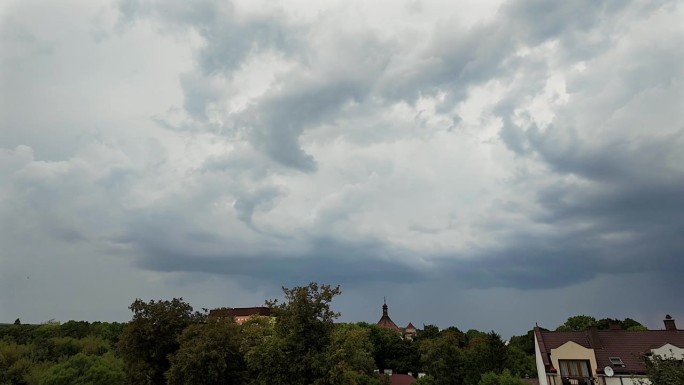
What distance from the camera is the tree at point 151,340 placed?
122 feet

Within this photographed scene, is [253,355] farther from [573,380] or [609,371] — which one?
[609,371]

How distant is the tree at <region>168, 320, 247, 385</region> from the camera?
105 ft

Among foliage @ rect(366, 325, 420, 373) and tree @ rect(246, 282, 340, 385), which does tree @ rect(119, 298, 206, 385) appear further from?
foliage @ rect(366, 325, 420, 373)

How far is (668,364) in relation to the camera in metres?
23.7

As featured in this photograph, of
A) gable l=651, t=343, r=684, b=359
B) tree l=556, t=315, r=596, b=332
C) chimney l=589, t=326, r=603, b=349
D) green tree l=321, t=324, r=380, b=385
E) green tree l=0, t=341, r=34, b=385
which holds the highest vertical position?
tree l=556, t=315, r=596, b=332

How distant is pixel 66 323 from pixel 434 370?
337 feet

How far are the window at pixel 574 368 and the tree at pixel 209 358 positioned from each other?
3044cm

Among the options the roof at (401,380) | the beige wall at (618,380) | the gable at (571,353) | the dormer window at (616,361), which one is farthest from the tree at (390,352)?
the beige wall at (618,380)

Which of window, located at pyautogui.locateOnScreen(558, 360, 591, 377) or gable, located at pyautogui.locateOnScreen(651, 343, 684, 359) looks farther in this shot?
A: window, located at pyautogui.locateOnScreen(558, 360, 591, 377)

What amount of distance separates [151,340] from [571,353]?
130 ft

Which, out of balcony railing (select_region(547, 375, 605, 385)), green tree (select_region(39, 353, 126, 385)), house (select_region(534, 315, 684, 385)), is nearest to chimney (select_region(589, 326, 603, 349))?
house (select_region(534, 315, 684, 385))

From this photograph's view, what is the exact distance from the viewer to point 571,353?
42094 millimetres

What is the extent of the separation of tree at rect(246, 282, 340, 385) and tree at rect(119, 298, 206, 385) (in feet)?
38.4

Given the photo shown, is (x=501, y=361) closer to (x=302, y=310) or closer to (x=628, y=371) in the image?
(x=628, y=371)
